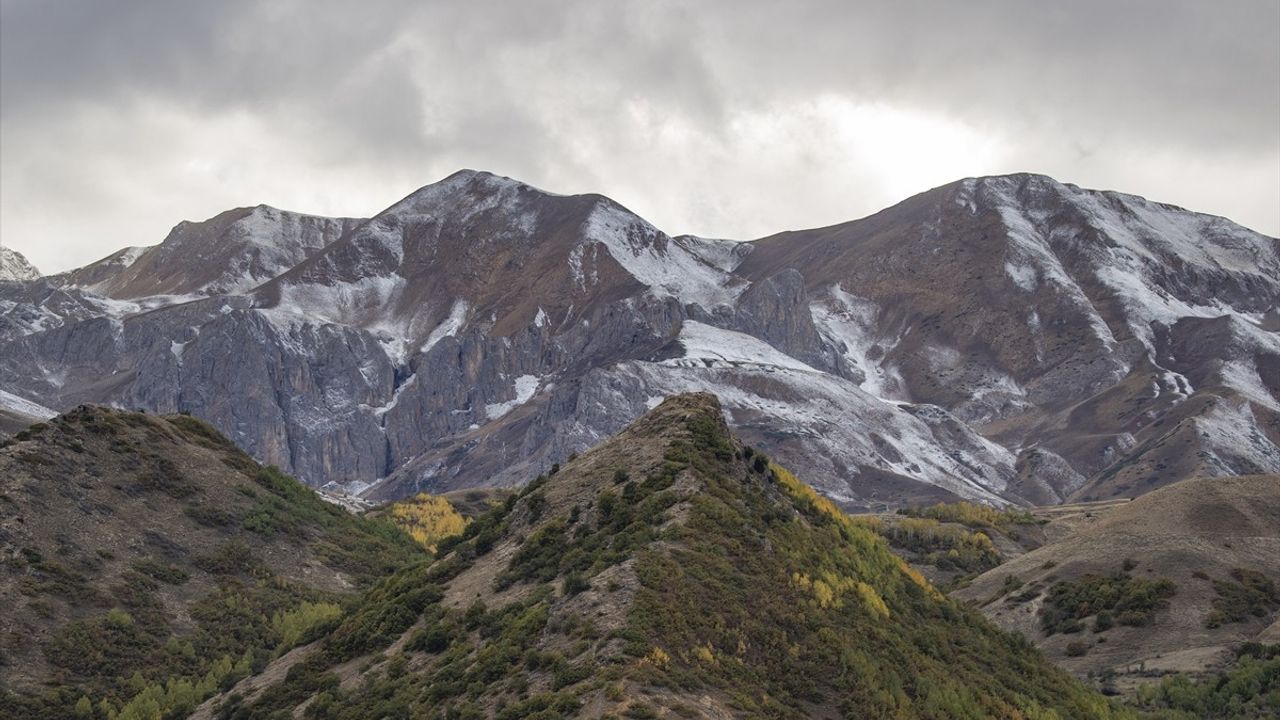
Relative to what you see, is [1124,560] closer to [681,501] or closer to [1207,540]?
[1207,540]

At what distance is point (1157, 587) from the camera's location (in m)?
86.2

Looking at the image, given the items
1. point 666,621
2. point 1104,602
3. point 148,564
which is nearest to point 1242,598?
point 1104,602

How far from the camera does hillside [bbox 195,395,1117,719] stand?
34000mm

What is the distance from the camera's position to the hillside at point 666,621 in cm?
3400

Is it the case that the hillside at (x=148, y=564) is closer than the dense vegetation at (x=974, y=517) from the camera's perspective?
Yes

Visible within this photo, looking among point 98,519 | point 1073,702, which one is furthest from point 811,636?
point 98,519

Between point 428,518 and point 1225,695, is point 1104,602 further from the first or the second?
point 428,518

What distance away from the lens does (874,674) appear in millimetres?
38375

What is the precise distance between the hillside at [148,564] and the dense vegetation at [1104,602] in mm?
43270

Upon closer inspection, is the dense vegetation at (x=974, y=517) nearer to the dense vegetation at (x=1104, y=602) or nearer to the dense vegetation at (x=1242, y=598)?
the dense vegetation at (x=1104, y=602)

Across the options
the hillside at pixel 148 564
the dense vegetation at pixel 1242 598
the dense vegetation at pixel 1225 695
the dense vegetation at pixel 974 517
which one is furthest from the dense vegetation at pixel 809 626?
the dense vegetation at pixel 974 517

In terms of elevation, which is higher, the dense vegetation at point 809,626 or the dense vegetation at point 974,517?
the dense vegetation at point 809,626

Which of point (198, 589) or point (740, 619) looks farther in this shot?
point (198, 589)

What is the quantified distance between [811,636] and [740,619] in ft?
9.24
